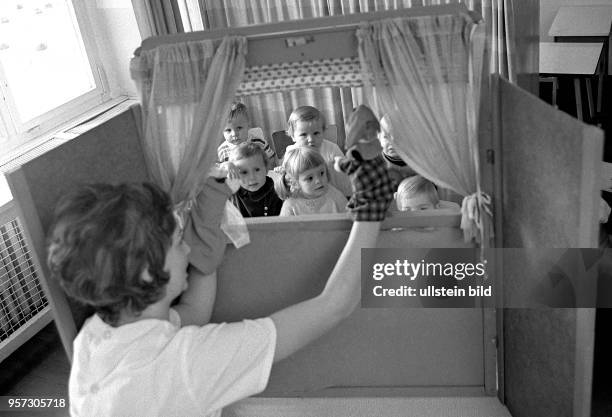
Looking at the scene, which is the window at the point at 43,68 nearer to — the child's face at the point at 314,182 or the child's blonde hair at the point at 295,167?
the child's blonde hair at the point at 295,167

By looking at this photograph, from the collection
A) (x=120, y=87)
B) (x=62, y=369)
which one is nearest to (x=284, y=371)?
(x=62, y=369)

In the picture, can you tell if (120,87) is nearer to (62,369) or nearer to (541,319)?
(62,369)

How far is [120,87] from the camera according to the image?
12.4 feet

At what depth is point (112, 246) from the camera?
3.92 feet

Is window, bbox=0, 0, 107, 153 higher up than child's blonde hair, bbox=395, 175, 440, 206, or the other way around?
window, bbox=0, 0, 107, 153

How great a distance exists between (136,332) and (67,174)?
0.53 meters

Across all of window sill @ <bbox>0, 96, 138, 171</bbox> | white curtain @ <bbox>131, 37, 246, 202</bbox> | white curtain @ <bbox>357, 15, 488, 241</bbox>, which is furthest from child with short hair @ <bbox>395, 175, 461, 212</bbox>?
window sill @ <bbox>0, 96, 138, 171</bbox>

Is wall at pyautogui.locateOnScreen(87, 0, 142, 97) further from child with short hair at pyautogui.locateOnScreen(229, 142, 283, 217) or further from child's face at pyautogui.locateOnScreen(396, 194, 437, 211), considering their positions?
child's face at pyautogui.locateOnScreen(396, 194, 437, 211)

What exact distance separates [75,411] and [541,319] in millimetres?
1158

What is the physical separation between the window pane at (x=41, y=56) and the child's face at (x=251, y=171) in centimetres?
150

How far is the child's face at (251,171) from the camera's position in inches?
96.1

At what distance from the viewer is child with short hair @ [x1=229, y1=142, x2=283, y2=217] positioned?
2.45m

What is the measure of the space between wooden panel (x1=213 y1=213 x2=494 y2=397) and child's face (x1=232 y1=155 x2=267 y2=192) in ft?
2.41

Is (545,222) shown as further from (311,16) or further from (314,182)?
(311,16)
